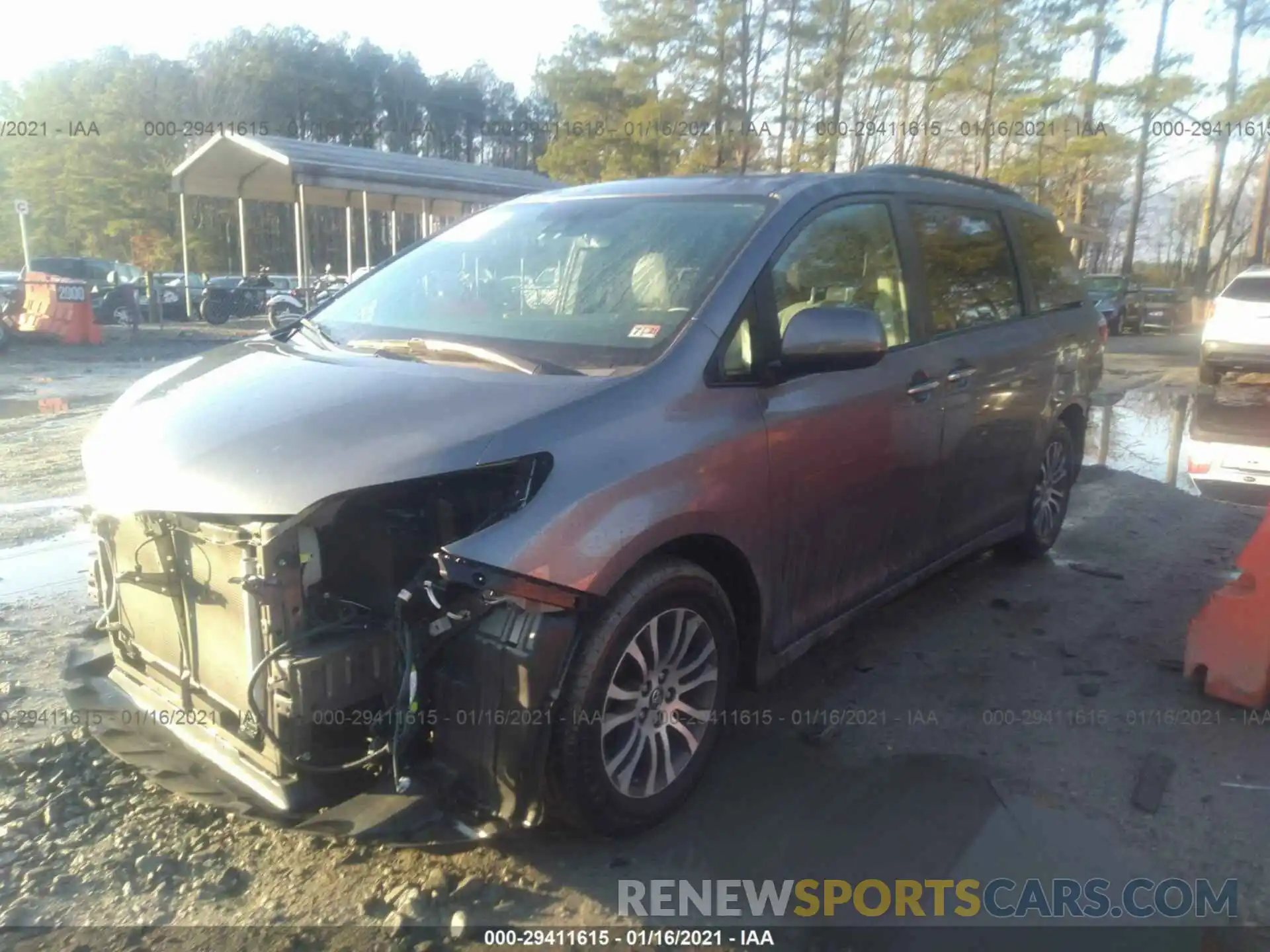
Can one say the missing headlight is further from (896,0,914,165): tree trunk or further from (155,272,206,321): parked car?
(155,272,206,321): parked car

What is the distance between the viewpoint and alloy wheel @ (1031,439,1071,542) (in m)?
5.43

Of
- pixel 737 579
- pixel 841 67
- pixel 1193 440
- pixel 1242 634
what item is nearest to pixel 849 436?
pixel 737 579

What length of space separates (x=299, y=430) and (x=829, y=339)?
5.39ft

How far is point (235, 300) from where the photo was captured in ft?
83.9

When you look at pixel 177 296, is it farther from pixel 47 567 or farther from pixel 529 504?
pixel 529 504

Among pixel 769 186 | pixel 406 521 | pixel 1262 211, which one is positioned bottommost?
pixel 406 521

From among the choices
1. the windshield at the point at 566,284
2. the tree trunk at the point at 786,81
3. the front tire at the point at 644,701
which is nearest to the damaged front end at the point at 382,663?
the front tire at the point at 644,701

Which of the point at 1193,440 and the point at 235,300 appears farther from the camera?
the point at 235,300

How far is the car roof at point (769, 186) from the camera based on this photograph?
3.70 m

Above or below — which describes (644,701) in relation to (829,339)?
below

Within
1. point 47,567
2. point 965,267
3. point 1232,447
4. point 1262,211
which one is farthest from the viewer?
point 1262,211

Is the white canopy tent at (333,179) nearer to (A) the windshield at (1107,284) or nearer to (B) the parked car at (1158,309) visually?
(A) the windshield at (1107,284)

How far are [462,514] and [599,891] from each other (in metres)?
1.13

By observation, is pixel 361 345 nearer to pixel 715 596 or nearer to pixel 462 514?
pixel 462 514
